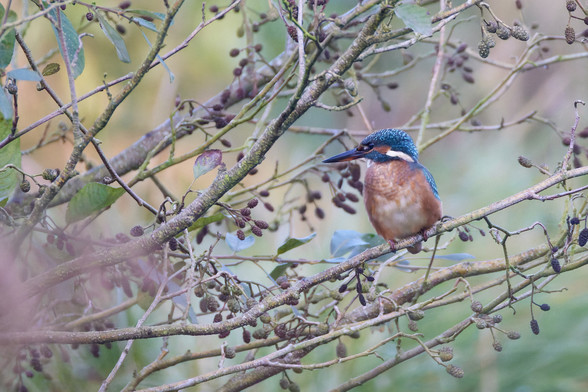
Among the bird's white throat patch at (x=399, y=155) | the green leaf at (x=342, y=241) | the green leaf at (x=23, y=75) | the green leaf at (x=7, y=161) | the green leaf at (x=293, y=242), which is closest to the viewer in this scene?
the green leaf at (x=23, y=75)

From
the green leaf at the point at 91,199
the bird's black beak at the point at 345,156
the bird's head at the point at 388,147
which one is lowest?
the green leaf at the point at 91,199

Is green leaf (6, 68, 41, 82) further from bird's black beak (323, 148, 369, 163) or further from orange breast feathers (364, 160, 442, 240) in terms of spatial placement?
orange breast feathers (364, 160, 442, 240)

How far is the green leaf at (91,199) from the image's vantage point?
4.75 ft

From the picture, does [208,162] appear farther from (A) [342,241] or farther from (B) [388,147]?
(B) [388,147]

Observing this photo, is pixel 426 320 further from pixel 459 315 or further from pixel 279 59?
pixel 279 59

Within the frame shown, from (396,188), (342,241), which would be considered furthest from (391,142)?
(342,241)

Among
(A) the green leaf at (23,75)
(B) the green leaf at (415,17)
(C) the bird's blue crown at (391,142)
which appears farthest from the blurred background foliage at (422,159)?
(B) the green leaf at (415,17)

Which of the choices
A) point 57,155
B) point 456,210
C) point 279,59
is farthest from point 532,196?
point 57,155

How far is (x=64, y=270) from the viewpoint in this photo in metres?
1.39

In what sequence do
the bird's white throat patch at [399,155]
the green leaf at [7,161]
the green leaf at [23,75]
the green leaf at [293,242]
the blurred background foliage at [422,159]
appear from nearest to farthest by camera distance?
the green leaf at [23,75]
the green leaf at [7,161]
the green leaf at [293,242]
the bird's white throat patch at [399,155]
the blurred background foliage at [422,159]

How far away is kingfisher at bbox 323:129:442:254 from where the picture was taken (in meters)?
1.96

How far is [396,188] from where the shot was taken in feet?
6.70

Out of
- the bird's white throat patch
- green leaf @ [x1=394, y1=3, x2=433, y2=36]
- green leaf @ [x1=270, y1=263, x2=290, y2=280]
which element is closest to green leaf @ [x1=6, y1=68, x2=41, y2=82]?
green leaf @ [x1=394, y1=3, x2=433, y2=36]

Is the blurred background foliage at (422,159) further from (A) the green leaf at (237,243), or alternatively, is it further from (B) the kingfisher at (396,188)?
(A) the green leaf at (237,243)
